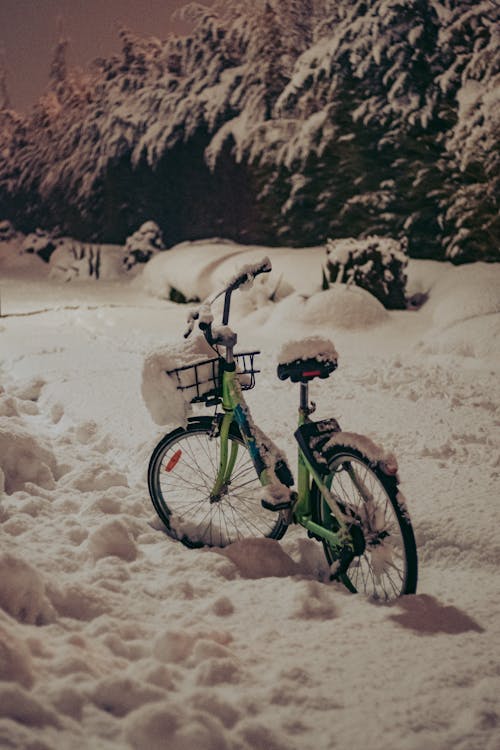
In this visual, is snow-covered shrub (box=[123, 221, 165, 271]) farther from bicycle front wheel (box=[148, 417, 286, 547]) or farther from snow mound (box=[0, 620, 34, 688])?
snow mound (box=[0, 620, 34, 688])

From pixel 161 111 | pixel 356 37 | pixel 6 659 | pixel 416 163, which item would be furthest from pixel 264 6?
pixel 6 659

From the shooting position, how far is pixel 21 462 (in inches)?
142

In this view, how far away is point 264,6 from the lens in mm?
13875

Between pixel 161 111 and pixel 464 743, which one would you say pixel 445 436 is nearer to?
pixel 464 743

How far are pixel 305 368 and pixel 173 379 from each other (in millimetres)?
607

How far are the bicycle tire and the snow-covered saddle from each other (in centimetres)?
34

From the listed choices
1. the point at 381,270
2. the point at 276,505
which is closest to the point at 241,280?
the point at 276,505

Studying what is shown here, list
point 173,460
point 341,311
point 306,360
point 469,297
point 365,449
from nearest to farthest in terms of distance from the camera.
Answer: point 365,449 < point 306,360 < point 173,460 < point 469,297 < point 341,311

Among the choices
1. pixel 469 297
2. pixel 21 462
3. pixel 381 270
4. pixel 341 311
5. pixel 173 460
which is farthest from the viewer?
pixel 381 270

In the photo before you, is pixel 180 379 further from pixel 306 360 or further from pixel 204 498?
pixel 204 498

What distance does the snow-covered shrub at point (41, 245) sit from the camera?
17.4 metres

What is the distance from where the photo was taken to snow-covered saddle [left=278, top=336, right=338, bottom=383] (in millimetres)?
2676

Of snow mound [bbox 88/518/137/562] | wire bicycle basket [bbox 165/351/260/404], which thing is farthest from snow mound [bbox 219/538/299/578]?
A: wire bicycle basket [bbox 165/351/260/404]

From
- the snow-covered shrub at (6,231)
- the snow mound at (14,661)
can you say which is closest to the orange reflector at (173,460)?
the snow mound at (14,661)
